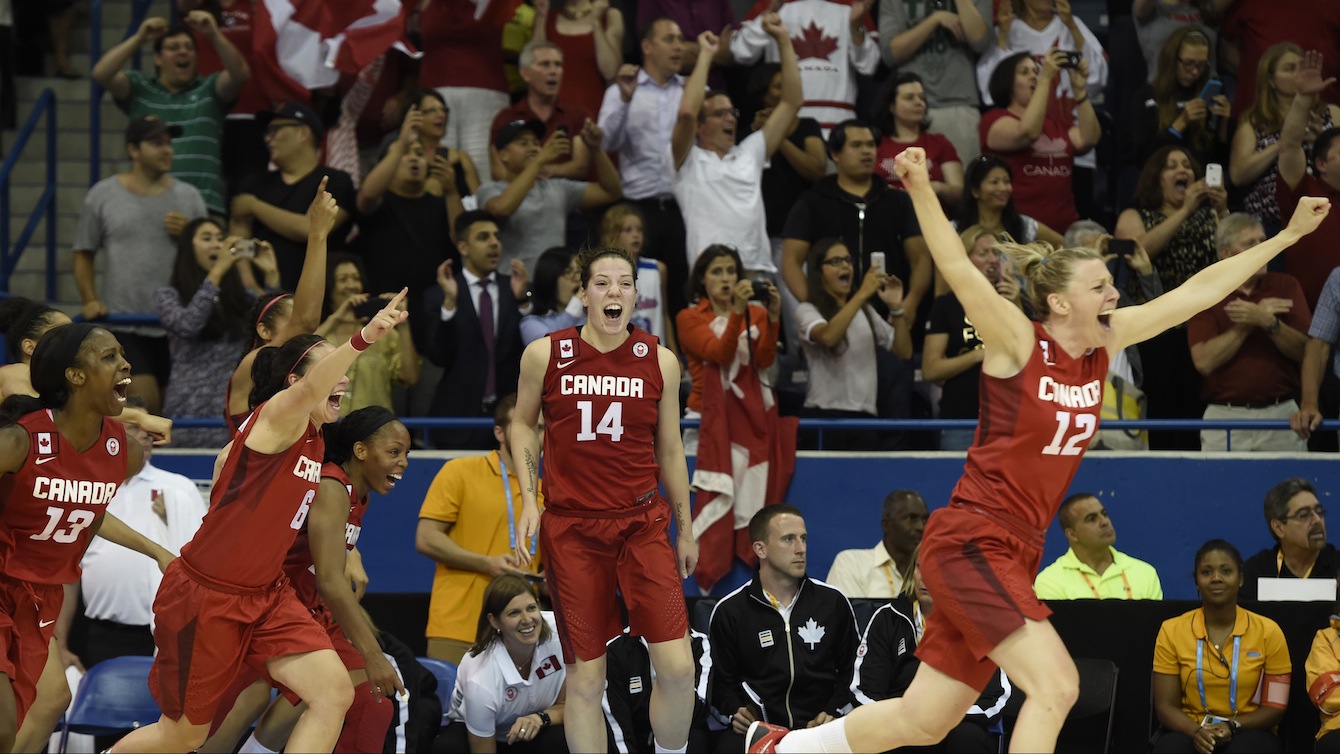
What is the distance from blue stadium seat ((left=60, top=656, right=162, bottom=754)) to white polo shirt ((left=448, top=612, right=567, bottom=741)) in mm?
1584

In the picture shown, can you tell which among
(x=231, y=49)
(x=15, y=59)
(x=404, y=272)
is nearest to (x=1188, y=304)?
(x=404, y=272)

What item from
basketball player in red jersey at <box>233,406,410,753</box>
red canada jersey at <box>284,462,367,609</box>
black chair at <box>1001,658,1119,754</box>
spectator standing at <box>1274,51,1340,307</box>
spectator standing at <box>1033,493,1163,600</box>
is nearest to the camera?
basketball player in red jersey at <box>233,406,410,753</box>

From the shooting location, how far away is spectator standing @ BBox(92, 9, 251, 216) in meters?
11.9

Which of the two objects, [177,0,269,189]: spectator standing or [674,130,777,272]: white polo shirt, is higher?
[177,0,269,189]: spectator standing

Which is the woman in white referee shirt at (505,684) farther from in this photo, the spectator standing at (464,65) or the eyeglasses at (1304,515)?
the spectator standing at (464,65)

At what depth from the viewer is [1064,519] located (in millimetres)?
9344

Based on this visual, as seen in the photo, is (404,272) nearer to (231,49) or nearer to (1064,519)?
(231,49)

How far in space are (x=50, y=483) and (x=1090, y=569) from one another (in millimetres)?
5669

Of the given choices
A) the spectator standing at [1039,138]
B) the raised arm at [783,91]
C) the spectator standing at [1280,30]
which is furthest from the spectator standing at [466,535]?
the spectator standing at [1280,30]

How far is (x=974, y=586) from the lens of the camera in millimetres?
5762

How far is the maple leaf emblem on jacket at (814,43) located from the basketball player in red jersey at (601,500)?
5197mm

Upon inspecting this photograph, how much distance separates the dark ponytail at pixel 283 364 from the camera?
265 inches

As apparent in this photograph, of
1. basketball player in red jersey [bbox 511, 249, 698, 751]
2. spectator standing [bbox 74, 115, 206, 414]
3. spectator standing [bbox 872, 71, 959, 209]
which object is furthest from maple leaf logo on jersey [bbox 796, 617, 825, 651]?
spectator standing [bbox 74, 115, 206, 414]

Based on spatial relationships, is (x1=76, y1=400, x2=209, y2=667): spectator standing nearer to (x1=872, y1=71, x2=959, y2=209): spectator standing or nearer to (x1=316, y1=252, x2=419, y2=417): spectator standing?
(x1=316, y1=252, x2=419, y2=417): spectator standing
